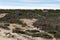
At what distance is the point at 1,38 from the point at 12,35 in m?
1.23

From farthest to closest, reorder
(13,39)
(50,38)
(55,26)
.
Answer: (55,26) < (50,38) < (13,39)

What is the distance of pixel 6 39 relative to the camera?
1825cm

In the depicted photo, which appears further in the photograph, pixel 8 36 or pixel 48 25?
pixel 48 25

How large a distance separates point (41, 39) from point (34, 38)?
0.60 meters

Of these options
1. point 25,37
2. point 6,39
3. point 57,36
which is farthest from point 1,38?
point 57,36

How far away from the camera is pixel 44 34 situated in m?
20.2

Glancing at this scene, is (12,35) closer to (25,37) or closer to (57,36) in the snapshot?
(25,37)

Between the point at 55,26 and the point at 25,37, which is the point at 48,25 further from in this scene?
the point at 25,37

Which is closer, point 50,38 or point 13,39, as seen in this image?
point 13,39

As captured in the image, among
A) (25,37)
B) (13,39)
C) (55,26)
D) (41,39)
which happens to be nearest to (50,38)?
(41,39)

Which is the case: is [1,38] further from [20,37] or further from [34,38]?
[34,38]

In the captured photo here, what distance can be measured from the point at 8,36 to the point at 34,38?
88.3 inches

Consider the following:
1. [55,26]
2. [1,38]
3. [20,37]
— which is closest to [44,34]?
[20,37]

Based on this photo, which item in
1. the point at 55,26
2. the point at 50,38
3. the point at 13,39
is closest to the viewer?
the point at 13,39
